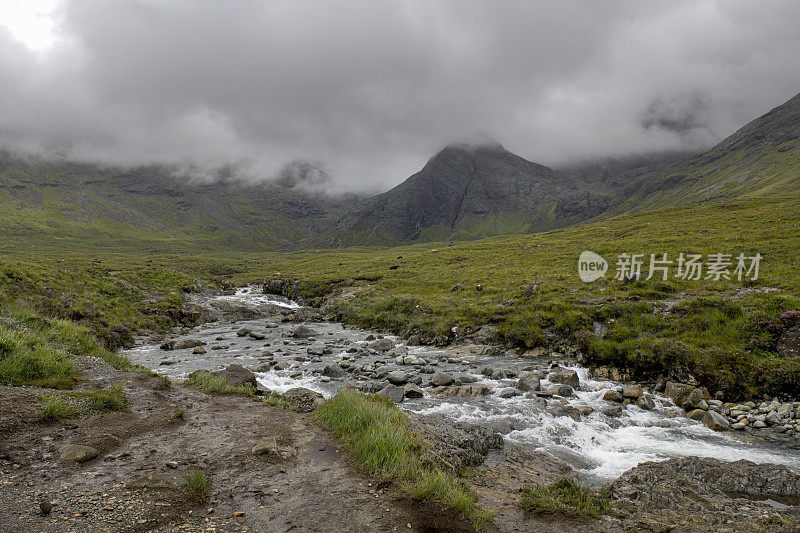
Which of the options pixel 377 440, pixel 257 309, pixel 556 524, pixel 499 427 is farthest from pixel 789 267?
pixel 257 309

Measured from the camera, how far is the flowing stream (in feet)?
41.8

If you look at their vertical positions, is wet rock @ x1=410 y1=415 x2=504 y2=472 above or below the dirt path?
below

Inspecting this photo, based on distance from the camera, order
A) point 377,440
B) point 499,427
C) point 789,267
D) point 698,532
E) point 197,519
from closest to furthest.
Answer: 1. point 197,519
2. point 698,532
3. point 377,440
4. point 499,427
5. point 789,267

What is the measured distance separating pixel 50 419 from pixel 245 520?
736cm

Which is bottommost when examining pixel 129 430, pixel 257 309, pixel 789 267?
pixel 257 309

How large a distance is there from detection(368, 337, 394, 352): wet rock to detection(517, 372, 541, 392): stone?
12911 millimetres

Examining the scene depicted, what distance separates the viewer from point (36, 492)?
22.2ft

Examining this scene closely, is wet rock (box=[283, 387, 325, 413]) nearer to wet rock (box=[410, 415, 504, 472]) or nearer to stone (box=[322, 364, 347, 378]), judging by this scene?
wet rock (box=[410, 415, 504, 472])

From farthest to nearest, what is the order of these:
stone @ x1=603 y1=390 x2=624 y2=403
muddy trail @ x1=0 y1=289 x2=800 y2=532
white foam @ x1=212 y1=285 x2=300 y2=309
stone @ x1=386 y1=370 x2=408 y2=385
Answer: white foam @ x1=212 y1=285 x2=300 y2=309 → stone @ x1=386 y1=370 x2=408 y2=385 → stone @ x1=603 y1=390 x2=624 y2=403 → muddy trail @ x1=0 y1=289 x2=800 y2=532

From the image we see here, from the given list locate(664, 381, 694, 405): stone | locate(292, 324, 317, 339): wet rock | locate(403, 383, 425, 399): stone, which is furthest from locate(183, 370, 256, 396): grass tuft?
locate(664, 381, 694, 405): stone

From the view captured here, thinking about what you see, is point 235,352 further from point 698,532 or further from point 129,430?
point 698,532

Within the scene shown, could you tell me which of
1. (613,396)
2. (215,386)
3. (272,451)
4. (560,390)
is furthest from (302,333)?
(272,451)

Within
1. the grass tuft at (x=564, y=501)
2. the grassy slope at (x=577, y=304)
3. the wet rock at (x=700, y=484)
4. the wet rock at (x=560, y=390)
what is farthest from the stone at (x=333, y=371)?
the wet rock at (x=700, y=484)

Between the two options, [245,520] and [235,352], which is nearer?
[245,520]
